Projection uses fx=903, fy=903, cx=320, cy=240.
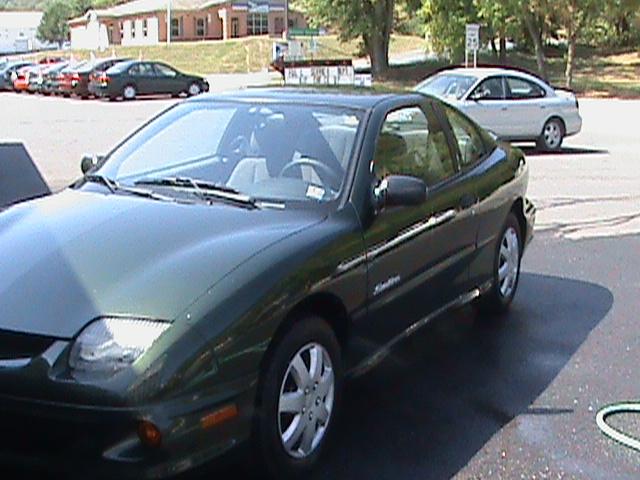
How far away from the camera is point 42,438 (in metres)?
3.24

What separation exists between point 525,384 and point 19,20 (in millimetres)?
112821

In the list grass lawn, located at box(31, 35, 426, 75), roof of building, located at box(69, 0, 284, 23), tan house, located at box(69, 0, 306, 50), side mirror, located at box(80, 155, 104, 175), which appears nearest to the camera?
side mirror, located at box(80, 155, 104, 175)

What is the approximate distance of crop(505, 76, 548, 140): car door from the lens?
1595 cm

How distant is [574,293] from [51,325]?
4593 millimetres

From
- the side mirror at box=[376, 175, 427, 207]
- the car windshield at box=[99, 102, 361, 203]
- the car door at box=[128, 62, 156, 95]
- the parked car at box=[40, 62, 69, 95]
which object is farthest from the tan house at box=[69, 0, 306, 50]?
the side mirror at box=[376, 175, 427, 207]

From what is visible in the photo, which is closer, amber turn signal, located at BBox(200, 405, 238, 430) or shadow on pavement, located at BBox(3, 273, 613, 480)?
amber turn signal, located at BBox(200, 405, 238, 430)

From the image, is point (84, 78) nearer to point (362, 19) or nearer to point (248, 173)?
point (362, 19)

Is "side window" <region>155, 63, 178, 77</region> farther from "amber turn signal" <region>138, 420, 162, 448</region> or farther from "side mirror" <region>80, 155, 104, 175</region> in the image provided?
"amber turn signal" <region>138, 420, 162, 448</region>

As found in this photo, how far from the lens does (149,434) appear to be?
3.19 metres

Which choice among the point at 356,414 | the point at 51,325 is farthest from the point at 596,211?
the point at 51,325

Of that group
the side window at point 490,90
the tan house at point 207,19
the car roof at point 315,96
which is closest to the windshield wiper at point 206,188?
the car roof at point 315,96

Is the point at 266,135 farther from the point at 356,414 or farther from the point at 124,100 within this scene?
the point at 124,100

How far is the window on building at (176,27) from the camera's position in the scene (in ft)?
239

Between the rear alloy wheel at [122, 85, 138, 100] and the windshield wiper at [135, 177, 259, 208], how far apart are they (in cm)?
3060
